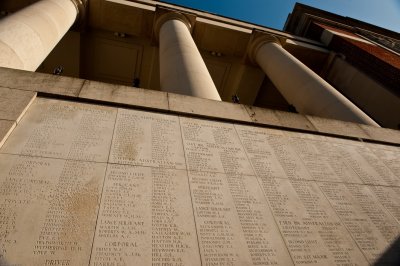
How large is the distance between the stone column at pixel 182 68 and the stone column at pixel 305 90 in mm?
4456

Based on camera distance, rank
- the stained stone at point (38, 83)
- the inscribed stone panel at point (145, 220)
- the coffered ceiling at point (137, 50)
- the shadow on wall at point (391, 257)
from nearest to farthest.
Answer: the inscribed stone panel at point (145, 220) < the shadow on wall at point (391, 257) < the stained stone at point (38, 83) < the coffered ceiling at point (137, 50)

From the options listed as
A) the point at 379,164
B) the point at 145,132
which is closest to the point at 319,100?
the point at 379,164

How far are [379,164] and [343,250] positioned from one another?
11.9ft

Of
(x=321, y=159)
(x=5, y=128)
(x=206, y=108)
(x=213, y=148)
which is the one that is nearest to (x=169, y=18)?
(x=206, y=108)

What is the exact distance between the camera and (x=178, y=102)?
7699mm

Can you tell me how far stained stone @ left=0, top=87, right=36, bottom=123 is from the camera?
5.73 meters

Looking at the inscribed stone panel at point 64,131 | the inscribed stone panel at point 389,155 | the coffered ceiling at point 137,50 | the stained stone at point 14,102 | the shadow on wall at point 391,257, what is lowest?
the coffered ceiling at point 137,50

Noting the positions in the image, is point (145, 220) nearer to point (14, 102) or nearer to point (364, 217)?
point (14, 102)

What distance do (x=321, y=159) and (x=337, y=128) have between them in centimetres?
188

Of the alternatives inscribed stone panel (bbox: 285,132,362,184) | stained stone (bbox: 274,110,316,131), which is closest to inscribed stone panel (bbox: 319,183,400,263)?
inscribed stone panel (bbox: 285,132,362,184)

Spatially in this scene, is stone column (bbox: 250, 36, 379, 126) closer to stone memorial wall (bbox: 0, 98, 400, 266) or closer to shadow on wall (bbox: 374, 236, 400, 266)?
stone memorial wall (bbox: 0, 98, 400, 266)

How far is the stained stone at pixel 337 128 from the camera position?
868cm

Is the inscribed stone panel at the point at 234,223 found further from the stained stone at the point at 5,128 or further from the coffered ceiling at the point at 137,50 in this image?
the coffered ceiling at the point at 137,50

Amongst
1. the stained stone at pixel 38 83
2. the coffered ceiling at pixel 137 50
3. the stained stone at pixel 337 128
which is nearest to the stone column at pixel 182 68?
the stained stone at pixel 337 128
